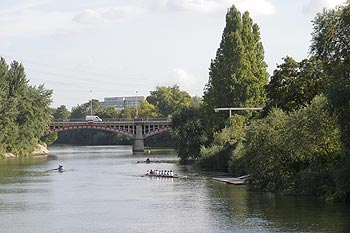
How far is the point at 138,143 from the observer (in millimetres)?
129875

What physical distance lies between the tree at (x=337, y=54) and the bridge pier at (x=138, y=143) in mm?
84231

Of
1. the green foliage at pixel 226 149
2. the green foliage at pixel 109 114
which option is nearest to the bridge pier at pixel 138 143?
the green foliage at pixel 226 149

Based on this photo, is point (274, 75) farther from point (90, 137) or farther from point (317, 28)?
point (90, 137)

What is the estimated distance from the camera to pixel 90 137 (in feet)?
598

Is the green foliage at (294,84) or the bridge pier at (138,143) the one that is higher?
the green foliage at (294,84)

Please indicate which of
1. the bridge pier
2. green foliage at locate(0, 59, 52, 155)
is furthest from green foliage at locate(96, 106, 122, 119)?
green foliage at locate(0, 59, 52, 155)

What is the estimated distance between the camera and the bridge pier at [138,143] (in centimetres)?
12812

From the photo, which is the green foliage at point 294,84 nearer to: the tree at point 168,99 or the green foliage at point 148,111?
the tree at point 168,99

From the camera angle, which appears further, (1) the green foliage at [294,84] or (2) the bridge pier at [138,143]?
(2) the bridge pier at [138,143]

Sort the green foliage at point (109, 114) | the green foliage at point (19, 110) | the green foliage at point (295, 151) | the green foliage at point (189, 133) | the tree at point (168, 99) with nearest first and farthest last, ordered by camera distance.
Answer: the green foliage at point (295, 151), the green foliage at point (189, 133), the green foliage at point (19, 110), the tree at point (168, 99), the green foliage at point (109, 114)

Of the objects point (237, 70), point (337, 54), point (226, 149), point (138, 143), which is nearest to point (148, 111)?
point (138, 143)

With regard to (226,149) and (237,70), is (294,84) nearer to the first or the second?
(226,149)

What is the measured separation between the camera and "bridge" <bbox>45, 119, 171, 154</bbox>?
12938 cm

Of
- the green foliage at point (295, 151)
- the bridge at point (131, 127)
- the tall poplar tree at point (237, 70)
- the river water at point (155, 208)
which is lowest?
the river water at point (155, 208)
